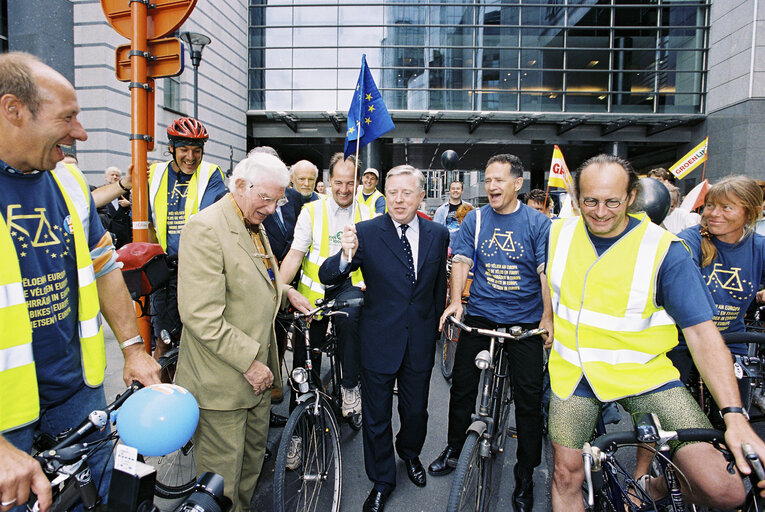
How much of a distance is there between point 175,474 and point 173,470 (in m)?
0.03

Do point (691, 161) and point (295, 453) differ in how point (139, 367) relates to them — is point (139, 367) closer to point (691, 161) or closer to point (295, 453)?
point (295, 453)

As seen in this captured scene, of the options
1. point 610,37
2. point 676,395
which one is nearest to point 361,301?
point 676,395

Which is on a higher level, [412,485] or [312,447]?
[312,447]

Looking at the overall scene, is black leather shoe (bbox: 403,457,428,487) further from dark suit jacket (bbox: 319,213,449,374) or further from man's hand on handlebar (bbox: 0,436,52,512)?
man's hand on handlebar (bbox: 0,436,52,512)

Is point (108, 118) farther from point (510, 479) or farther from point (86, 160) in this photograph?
point (510, 479)

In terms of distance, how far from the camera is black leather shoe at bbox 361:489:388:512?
2775mm

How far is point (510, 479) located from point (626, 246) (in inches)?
81.3

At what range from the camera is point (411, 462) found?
10.4ft

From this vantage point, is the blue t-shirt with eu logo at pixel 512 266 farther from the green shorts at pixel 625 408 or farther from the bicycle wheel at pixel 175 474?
the bicycle wheel at pixel 175 474

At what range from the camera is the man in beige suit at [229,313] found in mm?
2074

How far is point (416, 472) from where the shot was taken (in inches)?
123

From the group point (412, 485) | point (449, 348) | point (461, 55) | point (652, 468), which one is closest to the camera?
point (652, 468)

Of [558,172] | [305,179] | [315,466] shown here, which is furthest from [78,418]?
[558,172]

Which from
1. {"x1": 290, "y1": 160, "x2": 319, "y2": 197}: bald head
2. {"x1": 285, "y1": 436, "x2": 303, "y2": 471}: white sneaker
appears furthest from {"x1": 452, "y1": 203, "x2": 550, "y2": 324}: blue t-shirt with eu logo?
{"x1": 290, "y1": 160, "x2": 319, "y2": 197}: bald head
